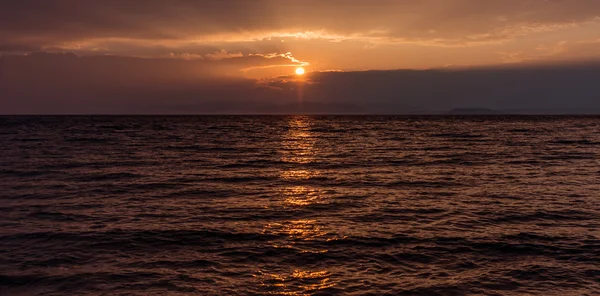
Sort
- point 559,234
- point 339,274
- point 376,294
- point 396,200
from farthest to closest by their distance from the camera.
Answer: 1. point 396,200
2. point 559,234
3. point 339,274
4. point 376,294

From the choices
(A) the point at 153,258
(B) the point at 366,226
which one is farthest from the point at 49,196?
(B) the point at 366,226

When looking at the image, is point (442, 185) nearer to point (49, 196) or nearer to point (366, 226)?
point (366, 226)

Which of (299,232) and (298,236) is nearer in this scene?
(298,236)

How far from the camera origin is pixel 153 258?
13.4 m

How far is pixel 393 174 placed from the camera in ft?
102

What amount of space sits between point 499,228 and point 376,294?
26.7 ft

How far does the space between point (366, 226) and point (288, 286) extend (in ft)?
20.6

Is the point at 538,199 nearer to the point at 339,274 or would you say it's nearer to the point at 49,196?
the point at 339,274

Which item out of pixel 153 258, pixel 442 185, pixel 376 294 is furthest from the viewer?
pixel 442 185

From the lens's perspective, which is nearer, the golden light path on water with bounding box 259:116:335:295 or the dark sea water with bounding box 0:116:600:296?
the golden light path on water with bounding box 259:116:335:295

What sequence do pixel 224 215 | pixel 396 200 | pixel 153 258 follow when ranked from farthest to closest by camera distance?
pixel 396 200
pixel 224 215
pixel 153 258

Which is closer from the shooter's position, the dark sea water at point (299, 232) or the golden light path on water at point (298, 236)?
the golden light path on water at point (298, 236)

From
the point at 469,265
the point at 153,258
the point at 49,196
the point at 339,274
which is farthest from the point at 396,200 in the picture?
the point at 49,196

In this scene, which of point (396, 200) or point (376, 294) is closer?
point (376, 294)
